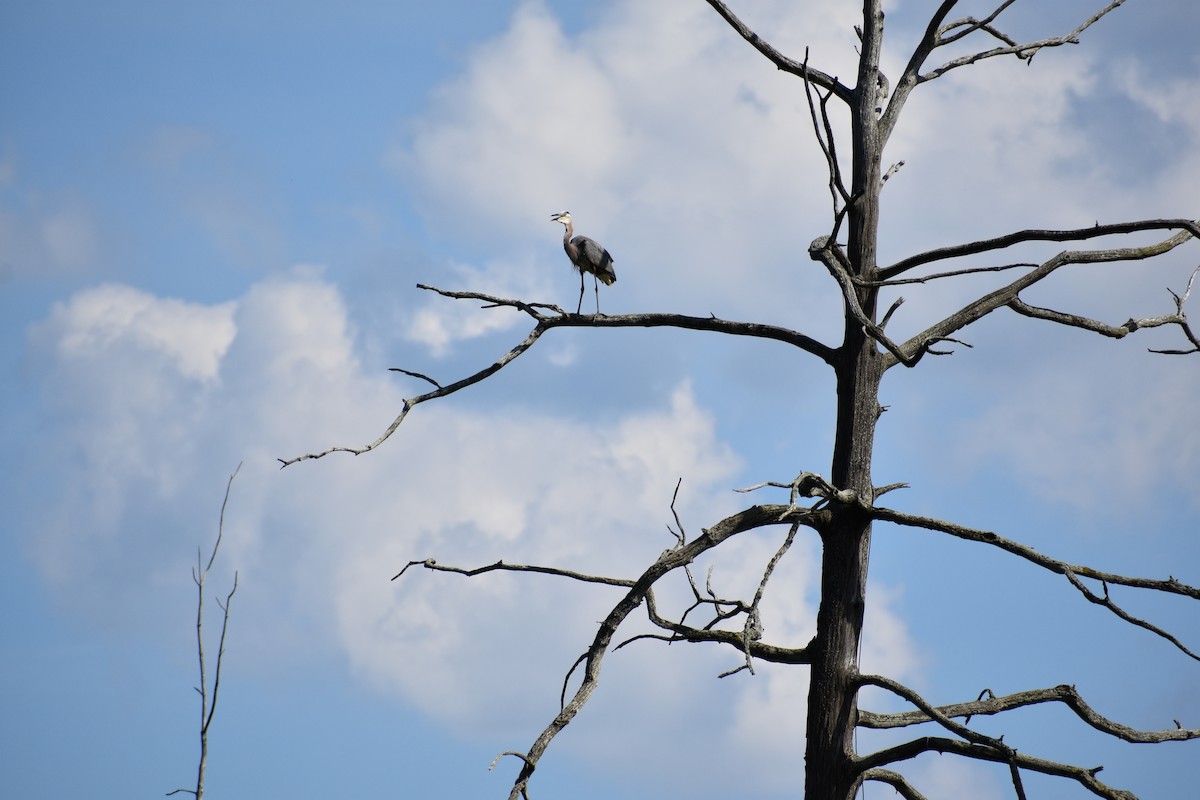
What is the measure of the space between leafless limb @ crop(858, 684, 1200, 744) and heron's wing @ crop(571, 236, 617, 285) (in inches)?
251

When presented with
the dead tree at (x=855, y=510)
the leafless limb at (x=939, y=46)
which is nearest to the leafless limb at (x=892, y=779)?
the dead tree at (x=855, y=510)

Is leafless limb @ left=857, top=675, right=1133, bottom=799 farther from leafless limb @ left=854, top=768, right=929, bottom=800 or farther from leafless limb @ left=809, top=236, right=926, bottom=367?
leafless limb @ left=809, top=236, right=926, bottom=367

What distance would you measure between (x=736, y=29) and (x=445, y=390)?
128 inches

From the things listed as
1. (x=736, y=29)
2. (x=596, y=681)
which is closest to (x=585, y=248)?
(x=736, y=29)

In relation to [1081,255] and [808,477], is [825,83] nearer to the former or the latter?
[1081,255]

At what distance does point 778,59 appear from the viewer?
8.35 meters

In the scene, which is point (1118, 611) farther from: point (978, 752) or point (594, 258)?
point (594, 258)

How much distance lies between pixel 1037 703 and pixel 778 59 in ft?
14.8

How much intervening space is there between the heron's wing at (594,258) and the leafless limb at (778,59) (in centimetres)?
429

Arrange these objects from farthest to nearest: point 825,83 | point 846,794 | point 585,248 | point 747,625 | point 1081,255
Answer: point 585,248 < point 825,83 < point 1081,255 < point 846,794 < point 747,625

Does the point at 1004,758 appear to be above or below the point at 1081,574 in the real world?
below

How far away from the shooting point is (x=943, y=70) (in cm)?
855

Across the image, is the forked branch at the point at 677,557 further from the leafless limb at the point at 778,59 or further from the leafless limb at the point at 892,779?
the leafless limb at the point at 778,59

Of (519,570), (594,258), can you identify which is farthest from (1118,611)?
(594,258)
